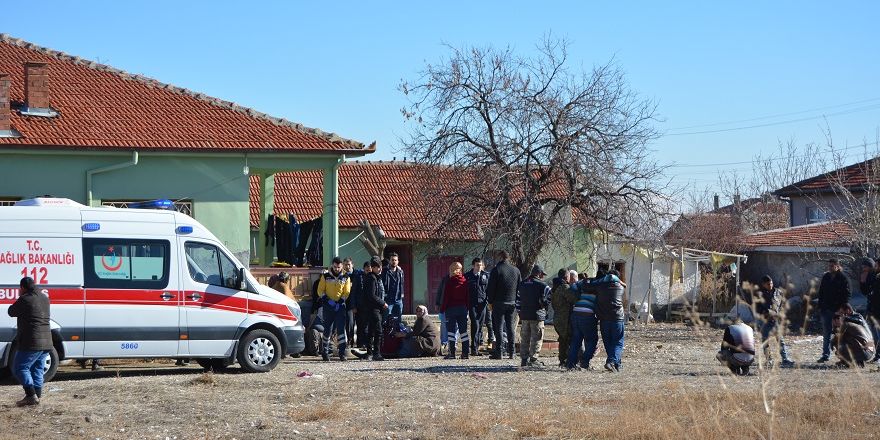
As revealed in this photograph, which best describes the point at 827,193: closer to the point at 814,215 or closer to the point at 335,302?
the point at 814,215

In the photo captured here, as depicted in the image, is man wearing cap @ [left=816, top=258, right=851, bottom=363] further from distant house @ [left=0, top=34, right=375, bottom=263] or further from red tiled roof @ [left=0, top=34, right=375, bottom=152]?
distant house @ [left=0, top=34, right=375, bottom=263]

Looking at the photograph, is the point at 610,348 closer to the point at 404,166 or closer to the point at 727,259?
the point at 727,259

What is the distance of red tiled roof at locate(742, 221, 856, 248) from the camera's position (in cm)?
3372

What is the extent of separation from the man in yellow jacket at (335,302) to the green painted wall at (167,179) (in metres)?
7.09

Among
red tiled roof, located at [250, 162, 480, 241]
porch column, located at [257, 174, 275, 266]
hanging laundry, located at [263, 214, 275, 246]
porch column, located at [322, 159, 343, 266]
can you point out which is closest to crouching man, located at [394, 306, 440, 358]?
porch column, located at [322, 159, 343, 266]

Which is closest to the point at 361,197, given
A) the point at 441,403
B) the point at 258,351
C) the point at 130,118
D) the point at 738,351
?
the point at 130,118

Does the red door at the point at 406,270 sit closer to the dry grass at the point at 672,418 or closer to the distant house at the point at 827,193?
the distant house at the point at 827,193

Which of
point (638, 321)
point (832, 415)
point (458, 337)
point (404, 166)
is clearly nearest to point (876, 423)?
point (832, 415)

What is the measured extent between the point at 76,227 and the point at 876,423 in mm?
10945

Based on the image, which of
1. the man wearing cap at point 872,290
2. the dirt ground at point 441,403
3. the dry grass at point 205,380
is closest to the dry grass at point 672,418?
the dirt ground at point 441,403

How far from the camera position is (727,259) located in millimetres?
40750

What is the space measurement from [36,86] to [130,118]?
2.25 m

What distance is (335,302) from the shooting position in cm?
1948

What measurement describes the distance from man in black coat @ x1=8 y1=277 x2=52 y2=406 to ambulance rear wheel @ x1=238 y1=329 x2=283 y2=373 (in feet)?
13.1
